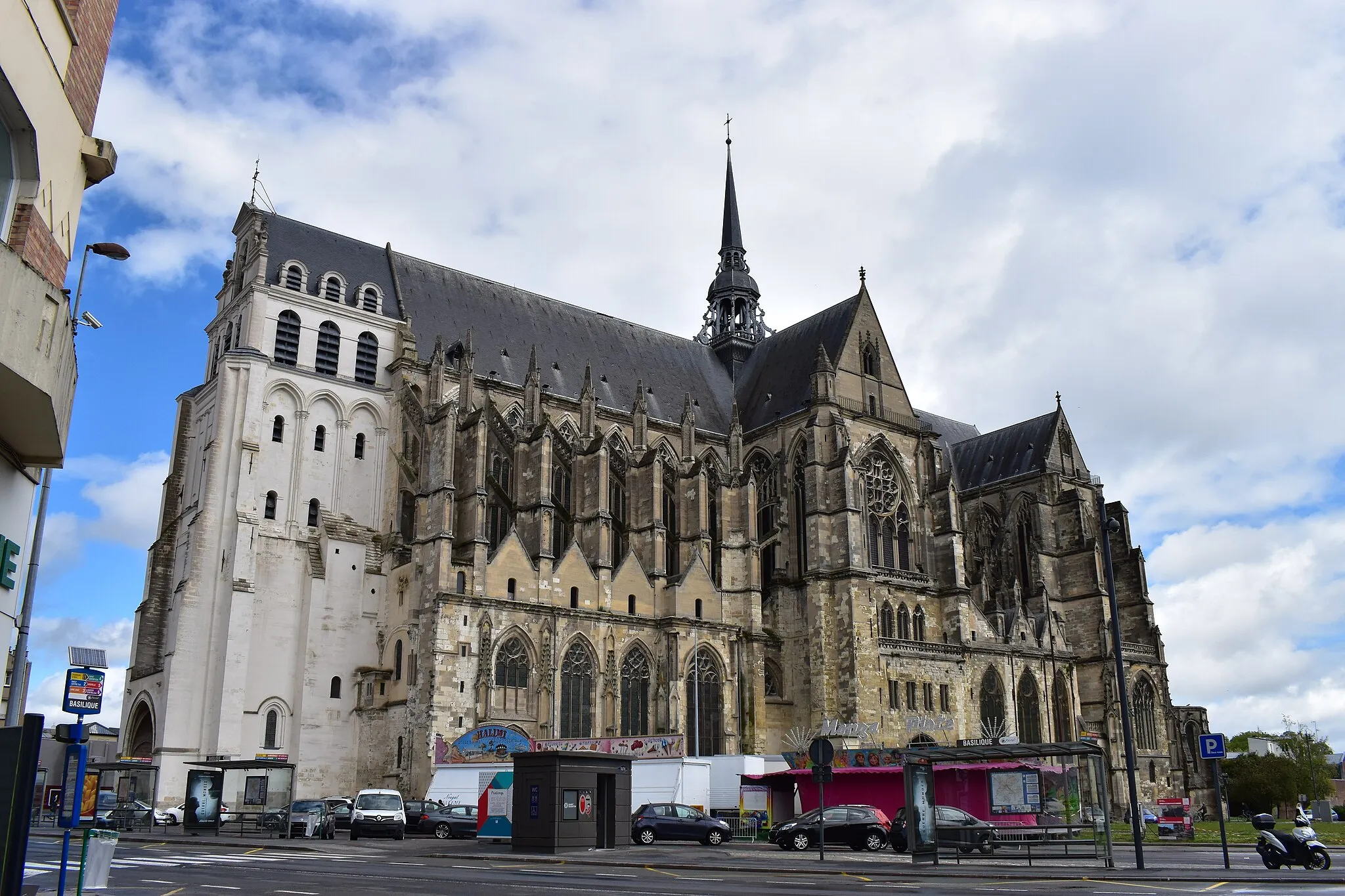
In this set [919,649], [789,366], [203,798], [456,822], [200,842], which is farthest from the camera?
[789,366]

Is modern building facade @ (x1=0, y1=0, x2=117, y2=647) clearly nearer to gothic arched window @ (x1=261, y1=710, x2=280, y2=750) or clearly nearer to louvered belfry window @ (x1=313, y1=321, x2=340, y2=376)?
gothic arched window @ (x1=261, y1=710, x2=280, y2=750)

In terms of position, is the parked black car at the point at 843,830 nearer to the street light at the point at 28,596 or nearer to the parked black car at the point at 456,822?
the parked black car at the point at 456,822

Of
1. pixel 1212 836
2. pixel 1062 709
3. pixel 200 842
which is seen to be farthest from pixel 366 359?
pixel 1062 709

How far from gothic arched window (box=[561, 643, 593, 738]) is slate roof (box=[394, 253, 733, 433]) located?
14.2m

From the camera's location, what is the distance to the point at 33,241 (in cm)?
1012

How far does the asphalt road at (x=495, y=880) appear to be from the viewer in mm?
15062

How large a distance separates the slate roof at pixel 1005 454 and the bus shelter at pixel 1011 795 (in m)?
34.3

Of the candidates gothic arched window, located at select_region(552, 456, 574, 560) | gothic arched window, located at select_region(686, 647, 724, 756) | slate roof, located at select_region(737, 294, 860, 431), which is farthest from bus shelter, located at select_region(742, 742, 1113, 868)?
slate roof, located at select_region(737, 294, 860, 431)

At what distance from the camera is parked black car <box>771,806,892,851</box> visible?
91.0 feet

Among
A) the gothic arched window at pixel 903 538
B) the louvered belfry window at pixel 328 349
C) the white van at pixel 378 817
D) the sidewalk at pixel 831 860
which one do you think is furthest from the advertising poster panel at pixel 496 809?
the gothic arched window at pixel 903 538

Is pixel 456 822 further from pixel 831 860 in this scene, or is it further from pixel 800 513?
pixel 800 513

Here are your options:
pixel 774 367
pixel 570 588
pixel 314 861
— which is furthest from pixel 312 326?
pixel 314 861

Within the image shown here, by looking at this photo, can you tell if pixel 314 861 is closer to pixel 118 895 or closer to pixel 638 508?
pixel 118 895

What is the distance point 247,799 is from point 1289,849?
28535 mm
